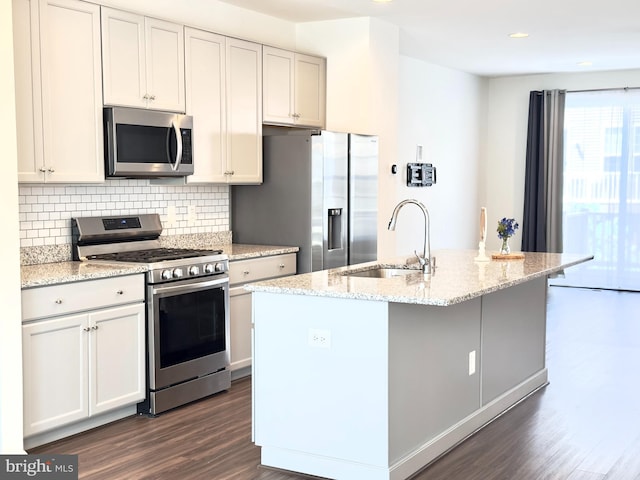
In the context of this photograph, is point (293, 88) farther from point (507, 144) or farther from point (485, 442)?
point (507, 144)

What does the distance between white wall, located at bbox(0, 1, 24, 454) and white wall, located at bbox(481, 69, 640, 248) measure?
7.64 meters

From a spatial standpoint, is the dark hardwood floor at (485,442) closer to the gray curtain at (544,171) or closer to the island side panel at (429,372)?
the island side panel at (429,372)

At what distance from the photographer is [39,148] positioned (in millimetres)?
4199

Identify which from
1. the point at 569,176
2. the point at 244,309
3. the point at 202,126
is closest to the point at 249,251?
the point at 244,309

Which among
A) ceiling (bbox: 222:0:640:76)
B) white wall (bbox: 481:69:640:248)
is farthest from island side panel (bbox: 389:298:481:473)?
white wall (bbox: 481:69:640:248)

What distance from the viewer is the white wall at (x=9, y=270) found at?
12.0ft

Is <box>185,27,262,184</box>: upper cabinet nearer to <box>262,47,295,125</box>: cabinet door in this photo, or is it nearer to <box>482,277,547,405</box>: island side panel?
<box>262,47,295,125</box>: cabinet door

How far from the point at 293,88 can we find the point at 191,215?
4.26ft

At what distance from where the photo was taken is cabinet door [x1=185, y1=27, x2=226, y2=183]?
5168 mm

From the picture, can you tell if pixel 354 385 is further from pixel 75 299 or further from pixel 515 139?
pixel 515 139

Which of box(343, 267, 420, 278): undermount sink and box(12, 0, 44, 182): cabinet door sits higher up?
box(12, 0, 44, 182): cabinet door

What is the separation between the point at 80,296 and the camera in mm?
4086

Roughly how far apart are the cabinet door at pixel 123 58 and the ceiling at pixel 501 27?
1218 millimetres

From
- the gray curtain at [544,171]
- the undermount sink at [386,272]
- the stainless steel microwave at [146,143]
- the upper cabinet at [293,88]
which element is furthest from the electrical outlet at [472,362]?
the gray curtain at [544,171]
